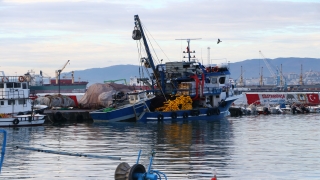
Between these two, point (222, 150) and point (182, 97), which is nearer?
point (222, 150)

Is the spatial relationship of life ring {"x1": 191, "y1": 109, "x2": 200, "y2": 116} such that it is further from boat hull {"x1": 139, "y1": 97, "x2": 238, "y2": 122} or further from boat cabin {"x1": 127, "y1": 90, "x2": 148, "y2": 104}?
boat cabin {"x1": 127, "y1": 90, "x2": 148, "y2": 104}

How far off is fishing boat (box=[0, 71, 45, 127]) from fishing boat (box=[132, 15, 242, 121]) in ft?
36.3

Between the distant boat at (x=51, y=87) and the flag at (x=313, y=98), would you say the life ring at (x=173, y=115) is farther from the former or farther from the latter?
the distant boat at (x=51, y=87)

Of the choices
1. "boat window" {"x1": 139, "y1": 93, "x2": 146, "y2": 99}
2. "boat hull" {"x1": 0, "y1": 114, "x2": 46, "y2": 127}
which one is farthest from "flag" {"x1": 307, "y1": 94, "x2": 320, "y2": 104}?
"boat hull" {"x1": 0, "y1": 114, "x2": 46, "y2": 127}

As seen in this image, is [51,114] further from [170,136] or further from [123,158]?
[123,158]

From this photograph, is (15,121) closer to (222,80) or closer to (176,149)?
(176,149)

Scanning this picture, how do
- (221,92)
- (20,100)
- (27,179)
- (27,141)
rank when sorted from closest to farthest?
(27,179)
(27,141)
(20,100)
(221,92)

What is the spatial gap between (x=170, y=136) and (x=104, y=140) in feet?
16.1

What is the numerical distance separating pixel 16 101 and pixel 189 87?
16.5 meters

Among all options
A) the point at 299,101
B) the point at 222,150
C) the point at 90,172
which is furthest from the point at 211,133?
the point at 299,101

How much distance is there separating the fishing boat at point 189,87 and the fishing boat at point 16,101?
36.3ft

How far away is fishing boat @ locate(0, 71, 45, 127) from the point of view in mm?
51822

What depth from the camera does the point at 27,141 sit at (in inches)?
1529

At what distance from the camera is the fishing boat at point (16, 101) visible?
51.8 metres
